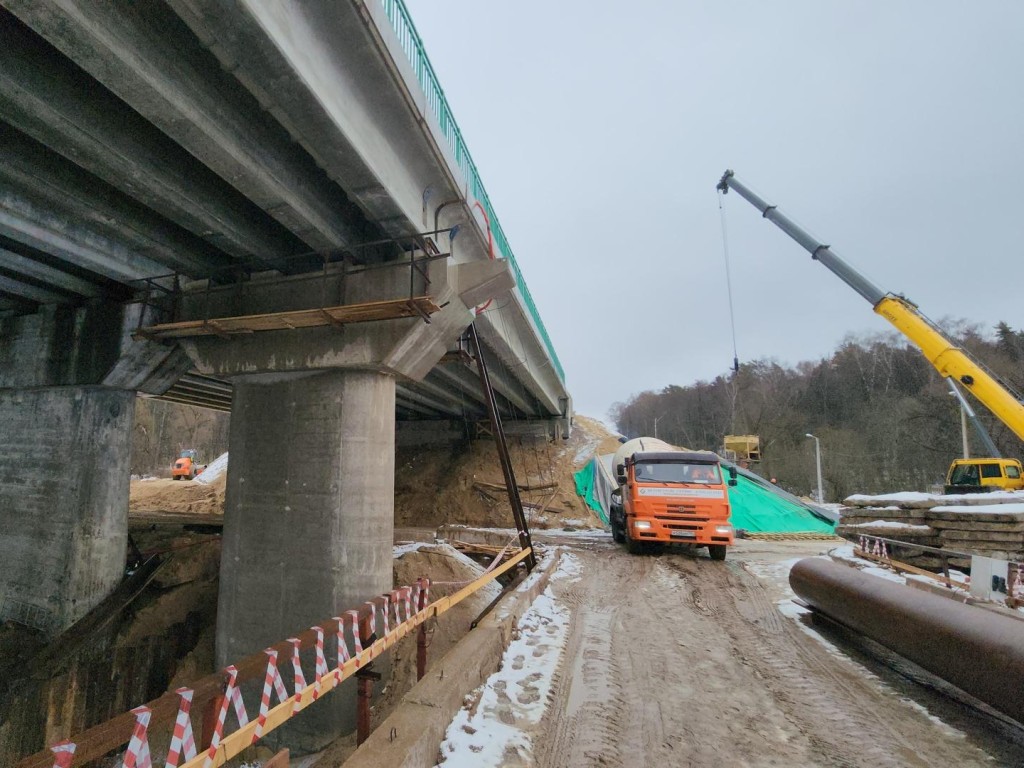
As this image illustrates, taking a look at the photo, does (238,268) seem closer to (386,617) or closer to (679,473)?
(386,617)

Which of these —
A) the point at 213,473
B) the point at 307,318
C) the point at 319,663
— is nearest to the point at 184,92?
the point at 307,318

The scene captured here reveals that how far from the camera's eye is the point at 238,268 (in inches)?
288

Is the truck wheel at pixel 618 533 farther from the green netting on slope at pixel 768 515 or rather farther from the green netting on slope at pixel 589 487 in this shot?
the green netting on slope at pixel 768 515

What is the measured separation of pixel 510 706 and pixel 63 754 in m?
3.26

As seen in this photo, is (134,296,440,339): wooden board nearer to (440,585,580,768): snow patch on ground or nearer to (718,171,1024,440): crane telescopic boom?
(440,585,580,768): snow patch on ground

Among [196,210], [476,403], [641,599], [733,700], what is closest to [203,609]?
[196,210]

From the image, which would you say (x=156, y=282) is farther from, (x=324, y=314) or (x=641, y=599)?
(x=641, y=599)

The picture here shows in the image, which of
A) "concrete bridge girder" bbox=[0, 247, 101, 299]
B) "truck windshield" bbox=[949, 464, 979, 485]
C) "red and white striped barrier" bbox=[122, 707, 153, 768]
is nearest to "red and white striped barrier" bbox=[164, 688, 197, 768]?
"red and white striped barrier" bbox=[122, 707, 153, 768]

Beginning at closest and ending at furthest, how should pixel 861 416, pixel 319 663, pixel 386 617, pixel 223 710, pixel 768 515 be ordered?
pixel 223 710
pixel 319 663
pixel 386 617
pixel 768 515
pixel 861 416

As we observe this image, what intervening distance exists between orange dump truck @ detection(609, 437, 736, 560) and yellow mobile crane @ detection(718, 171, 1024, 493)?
8282 millimetres

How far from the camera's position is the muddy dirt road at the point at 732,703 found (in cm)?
372

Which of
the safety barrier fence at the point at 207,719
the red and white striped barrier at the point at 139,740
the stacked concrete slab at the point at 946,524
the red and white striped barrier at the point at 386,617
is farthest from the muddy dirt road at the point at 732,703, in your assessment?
the stacked concrete slab at the point at 946,524

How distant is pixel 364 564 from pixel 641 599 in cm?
474

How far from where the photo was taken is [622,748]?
12.6ft
